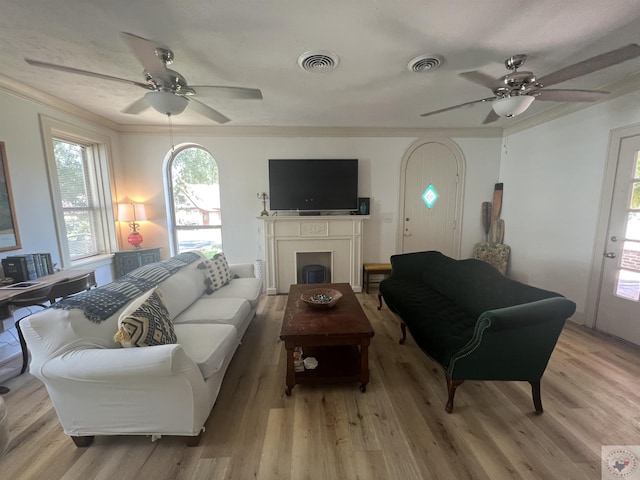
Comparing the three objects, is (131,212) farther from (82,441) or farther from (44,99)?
(82,441)

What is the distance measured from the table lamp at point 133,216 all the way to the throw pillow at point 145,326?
2622 millimetres

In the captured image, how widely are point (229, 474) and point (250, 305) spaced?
1426 millimetres

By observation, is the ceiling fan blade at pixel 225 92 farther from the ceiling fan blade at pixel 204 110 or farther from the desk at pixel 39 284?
the desk at pixel 39 284

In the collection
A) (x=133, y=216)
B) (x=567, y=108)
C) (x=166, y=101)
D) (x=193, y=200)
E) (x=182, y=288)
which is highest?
(x=567, y=108)

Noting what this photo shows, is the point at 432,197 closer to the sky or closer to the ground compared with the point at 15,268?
closer to the sky

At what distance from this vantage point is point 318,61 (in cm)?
204

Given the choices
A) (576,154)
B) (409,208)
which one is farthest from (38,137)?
(576,154)

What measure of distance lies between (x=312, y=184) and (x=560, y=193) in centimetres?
312

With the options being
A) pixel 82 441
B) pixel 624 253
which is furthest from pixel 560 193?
pixel 82 441

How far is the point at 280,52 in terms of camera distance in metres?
1.94

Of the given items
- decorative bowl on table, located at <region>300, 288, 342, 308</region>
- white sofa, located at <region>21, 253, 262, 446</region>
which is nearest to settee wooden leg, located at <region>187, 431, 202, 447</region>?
white sofa, located at <region>21, 253, 262, 446</region>

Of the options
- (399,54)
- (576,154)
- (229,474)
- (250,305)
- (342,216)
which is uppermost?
(399,54)

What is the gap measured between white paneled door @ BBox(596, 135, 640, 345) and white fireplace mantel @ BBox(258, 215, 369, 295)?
261 centimetres

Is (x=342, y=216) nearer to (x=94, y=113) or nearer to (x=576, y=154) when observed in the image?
(x=576, y=154)
